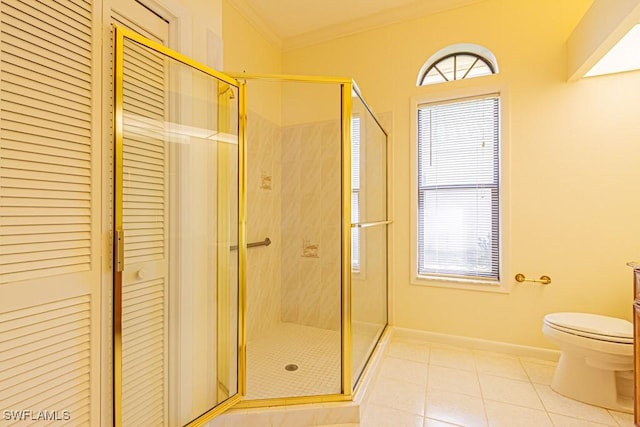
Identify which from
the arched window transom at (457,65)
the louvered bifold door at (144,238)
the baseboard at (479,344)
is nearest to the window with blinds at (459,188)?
the arched window transom at (457,65)

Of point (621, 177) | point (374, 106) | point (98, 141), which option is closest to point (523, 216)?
point (621, 177)

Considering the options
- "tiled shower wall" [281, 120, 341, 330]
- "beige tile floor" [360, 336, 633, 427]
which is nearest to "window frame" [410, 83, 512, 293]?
"beige tile floor" [360, 336, 633, 427]

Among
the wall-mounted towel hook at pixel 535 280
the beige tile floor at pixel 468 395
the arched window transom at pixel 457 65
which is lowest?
the beige tile floor at pixel 468 395

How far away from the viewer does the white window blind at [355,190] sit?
71.7 inches

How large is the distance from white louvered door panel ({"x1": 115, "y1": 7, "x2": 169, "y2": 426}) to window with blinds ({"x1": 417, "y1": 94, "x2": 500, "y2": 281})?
6.82 ft

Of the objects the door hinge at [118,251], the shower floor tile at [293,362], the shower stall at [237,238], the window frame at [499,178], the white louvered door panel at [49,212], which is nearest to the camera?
the white louvered door panel at [49,212]

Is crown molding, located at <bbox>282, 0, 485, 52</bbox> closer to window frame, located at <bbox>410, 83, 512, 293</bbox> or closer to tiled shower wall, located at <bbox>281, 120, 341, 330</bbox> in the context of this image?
window frame, located at <bbox>410, 83, 512, 293</bbox>

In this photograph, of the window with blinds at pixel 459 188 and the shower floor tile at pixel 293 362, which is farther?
the window with blinds at pixel 459 188

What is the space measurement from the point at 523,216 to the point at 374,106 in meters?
1.54

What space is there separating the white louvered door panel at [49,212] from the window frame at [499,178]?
2.26 metres

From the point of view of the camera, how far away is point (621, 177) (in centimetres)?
206

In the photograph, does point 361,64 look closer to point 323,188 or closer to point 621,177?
point 323,188

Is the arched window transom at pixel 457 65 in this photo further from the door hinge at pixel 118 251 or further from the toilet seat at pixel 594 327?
the door hinge at pixel 118 251

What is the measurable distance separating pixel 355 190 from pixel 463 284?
4.44 feet
